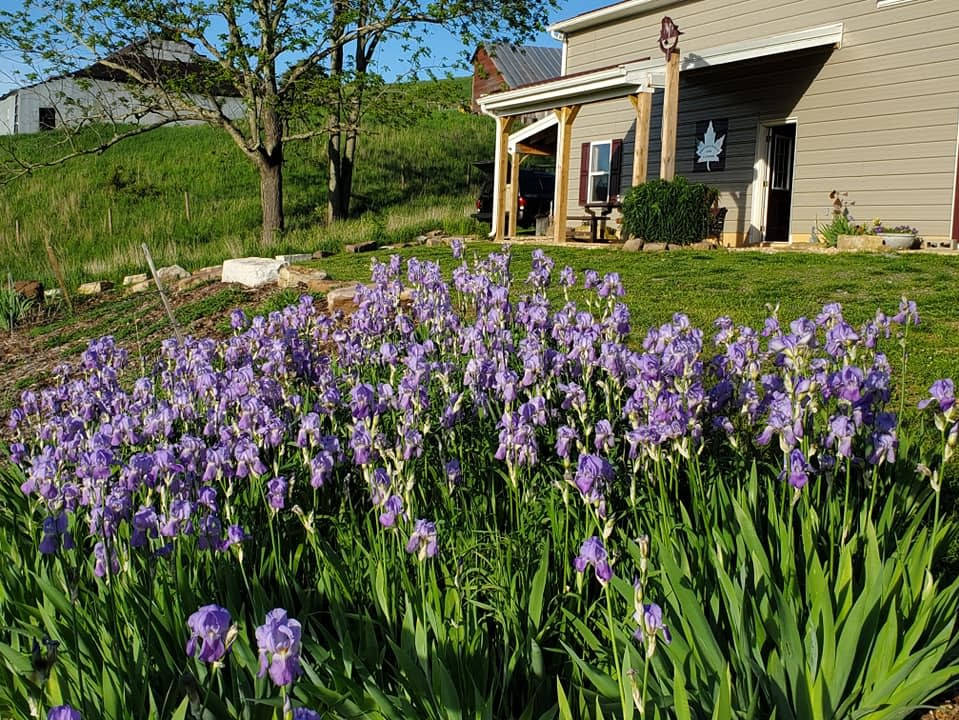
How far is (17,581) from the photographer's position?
7.70 feet

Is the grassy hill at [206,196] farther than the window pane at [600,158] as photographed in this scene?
No

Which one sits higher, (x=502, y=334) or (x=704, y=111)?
(x=704, y=111)

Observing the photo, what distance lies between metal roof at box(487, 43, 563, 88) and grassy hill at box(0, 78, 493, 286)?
3.57 metres

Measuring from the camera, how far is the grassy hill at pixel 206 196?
14992 millimetres

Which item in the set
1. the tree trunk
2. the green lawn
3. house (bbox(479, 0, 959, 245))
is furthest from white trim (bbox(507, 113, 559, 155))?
the green lawn

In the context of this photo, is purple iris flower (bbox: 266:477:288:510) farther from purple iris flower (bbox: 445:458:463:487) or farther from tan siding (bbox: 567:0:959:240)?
tan siding (bbox: 567:0:959:240)

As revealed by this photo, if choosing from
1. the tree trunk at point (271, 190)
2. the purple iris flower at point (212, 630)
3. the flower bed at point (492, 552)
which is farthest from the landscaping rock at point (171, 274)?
the purple iris flower at point (212, 630)

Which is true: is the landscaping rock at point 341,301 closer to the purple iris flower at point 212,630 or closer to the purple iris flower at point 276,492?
the purple iris flower at point 276,492

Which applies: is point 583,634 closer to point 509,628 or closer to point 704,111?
point 509,628

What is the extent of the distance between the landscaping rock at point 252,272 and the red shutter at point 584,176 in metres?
7.98

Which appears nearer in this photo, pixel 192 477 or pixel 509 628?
pixel 509 628

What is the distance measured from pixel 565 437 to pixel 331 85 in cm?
1360

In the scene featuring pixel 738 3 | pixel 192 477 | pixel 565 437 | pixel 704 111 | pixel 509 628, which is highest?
pixel 738 3

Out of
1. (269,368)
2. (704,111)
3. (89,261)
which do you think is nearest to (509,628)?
(269,368)
